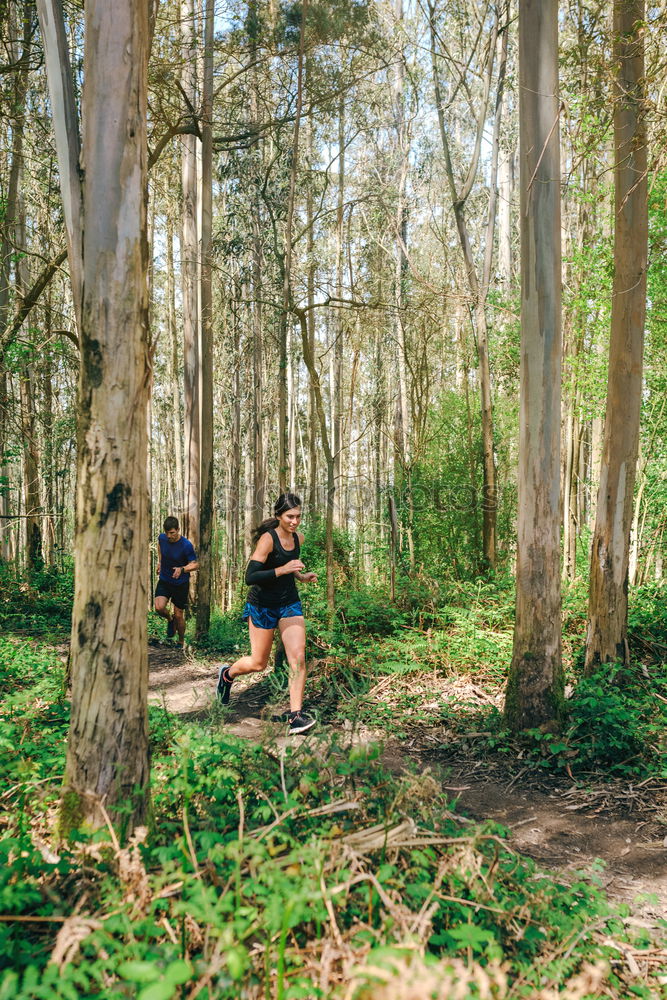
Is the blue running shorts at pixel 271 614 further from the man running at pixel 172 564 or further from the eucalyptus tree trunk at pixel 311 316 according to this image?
the man running at pixel 172 564

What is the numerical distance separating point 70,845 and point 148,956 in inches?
27.0

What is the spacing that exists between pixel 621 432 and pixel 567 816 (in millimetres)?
3471

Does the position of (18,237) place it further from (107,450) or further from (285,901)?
(285,901)

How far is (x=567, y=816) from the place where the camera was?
4.36 meters

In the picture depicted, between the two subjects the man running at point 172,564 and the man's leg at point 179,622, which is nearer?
the man running at point 172,564

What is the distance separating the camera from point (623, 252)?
20.9ft

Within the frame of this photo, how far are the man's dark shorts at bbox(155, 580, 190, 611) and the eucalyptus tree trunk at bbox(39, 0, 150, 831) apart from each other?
6.45 m

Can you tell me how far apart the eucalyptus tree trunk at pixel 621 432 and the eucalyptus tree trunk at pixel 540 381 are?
1.07 metres

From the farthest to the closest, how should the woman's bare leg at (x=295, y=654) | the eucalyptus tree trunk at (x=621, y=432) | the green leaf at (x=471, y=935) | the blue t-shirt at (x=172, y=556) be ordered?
the blue t-shirt at (x=172, y=556), the eucalyptus tree trunk at (x=621, y=432), the woman's bare leg at (x=295, y=654), the green leaf at (x=471, y=935)

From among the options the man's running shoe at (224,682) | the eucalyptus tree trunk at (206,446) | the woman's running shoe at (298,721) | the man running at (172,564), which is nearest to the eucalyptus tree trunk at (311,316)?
the eucalyptus tree trunk at (206,446)

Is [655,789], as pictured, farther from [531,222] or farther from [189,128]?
[189,128]

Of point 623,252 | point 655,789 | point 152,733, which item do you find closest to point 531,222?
point 623,252

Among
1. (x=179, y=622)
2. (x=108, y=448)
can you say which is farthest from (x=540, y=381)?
(x=179, y=622)

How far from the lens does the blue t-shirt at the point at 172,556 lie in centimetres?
905
